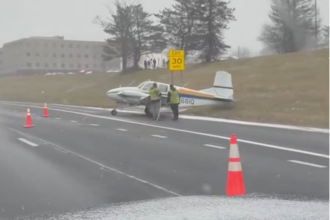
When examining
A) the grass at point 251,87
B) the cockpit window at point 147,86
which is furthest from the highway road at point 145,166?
the cockpit window at point 147,86

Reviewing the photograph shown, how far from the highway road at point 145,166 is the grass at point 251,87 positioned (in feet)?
10.4

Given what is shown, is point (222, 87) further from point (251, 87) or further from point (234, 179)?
point (234, 179)

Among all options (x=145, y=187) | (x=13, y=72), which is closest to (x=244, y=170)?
(x=145, y=187)

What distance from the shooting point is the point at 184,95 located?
2625 centimetres

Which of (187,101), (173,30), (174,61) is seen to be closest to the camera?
(187,101)

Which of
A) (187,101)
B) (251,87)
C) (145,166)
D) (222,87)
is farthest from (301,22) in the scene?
(251,87)

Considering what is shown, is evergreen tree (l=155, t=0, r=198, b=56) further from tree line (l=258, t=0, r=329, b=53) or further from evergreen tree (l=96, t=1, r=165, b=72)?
tree line (l=258, t=0, r=329, b=53)

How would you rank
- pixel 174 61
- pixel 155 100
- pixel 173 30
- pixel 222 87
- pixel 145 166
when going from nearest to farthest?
pixel 145 166 < pixel 155 100 < pixel 222 87 < pixel 174 61 < pixel 173 30

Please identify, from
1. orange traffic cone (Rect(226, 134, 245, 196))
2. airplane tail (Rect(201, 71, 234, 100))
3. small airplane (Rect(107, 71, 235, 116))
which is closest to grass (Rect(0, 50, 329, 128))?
small airplane (Rect(107, 71, 235, 116))

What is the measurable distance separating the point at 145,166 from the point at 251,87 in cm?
2879

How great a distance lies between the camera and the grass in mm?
24542

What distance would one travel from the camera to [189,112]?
27.9 metres

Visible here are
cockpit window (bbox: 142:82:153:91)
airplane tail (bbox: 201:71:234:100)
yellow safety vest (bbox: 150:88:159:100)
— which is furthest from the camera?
airplane tail (bbox: 201:71:234:100)

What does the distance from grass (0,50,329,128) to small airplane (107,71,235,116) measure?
2.33ft
